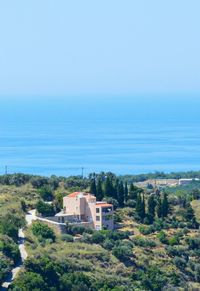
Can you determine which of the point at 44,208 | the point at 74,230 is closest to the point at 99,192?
the point at 44,208

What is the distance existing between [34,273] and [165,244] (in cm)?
1170

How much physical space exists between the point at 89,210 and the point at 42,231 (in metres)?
4.81

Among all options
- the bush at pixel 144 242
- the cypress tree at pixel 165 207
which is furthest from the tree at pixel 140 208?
the bush at pixel 144 242

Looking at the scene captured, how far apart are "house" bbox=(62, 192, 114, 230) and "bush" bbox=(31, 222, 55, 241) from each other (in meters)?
3.40

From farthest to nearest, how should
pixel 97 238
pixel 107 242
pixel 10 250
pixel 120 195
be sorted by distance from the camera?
1. pixel 120 195
2. pixel 97 238
3. pixel 107 242
4. pixel 10 250

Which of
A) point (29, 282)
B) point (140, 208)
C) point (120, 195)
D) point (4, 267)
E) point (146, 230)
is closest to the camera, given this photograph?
point (29, 282)

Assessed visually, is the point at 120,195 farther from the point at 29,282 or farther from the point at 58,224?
the point at 29,282

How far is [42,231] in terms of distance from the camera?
5503 cm

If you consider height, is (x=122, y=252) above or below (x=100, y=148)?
below

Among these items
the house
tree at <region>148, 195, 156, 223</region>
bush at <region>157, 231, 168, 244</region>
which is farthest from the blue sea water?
bush at <region>157, 231, 168, 244</region>

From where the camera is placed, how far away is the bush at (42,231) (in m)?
54.9

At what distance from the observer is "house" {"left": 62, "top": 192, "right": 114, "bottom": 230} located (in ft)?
193

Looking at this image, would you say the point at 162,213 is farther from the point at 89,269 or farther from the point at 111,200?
the point at 89,269

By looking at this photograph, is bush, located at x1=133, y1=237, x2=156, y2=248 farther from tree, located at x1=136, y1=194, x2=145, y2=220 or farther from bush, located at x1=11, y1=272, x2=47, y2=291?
bush, located at x1=11, y1=272, x2=47, y2=291
